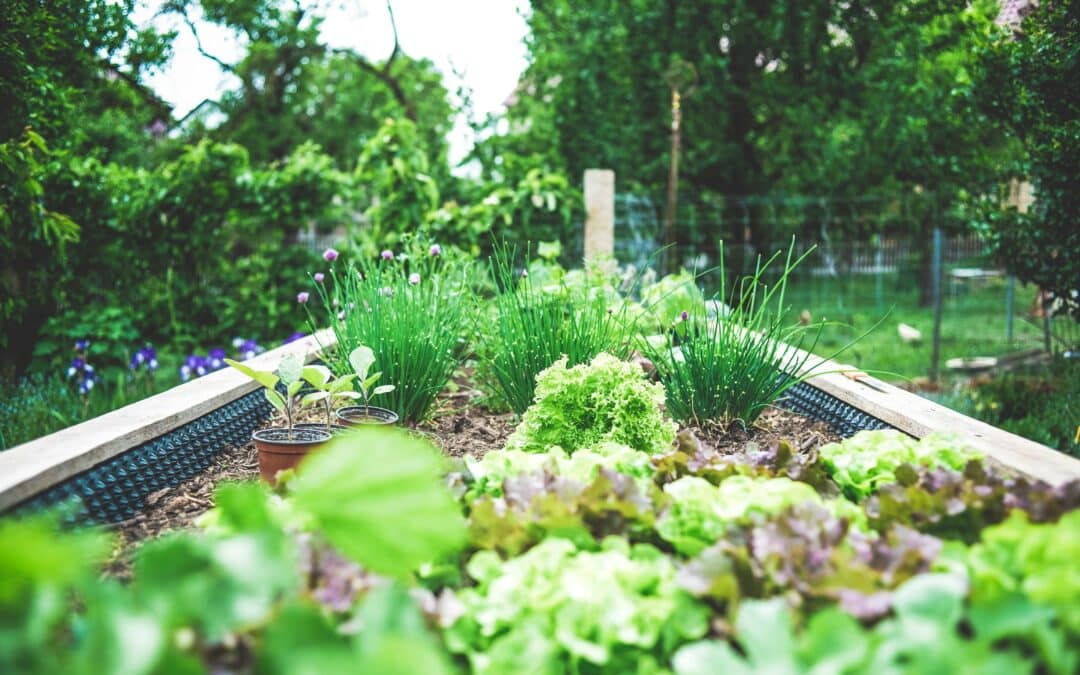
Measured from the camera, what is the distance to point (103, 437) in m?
2.00

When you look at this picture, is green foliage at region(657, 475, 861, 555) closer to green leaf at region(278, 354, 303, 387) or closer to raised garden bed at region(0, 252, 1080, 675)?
raised garden bed at region(0, 252, 1080, 675)

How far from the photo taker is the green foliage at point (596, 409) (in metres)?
2.31

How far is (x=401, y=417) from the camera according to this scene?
2.81m

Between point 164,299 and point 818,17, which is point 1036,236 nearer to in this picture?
point 818,17

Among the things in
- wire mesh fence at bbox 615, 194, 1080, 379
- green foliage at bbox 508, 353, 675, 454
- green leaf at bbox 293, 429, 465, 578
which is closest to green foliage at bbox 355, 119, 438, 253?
wire mesh fence at bbox 615, 194, 1080, 379

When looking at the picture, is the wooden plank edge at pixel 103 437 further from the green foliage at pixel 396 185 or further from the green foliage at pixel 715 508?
the green foliage at pixel 396 185

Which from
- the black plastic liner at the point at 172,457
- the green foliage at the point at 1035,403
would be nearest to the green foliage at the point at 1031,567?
the black plastic liner at the point at 172,457

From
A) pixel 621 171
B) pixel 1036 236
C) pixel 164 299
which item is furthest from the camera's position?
pixel 621 171

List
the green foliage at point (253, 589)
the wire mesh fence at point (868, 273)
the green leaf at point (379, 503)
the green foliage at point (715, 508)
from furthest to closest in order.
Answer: the wire mesh fence at point (868, 273), the green foliage at point (715, 508), the green leaf at point (379, 503), the green foliage at point (253, 589)

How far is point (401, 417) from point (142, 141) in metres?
10.5

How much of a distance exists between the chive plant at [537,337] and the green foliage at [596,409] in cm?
36

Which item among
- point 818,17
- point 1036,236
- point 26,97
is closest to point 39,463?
point 26,97

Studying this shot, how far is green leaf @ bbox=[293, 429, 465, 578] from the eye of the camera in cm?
100

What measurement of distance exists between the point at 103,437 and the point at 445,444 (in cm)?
103
